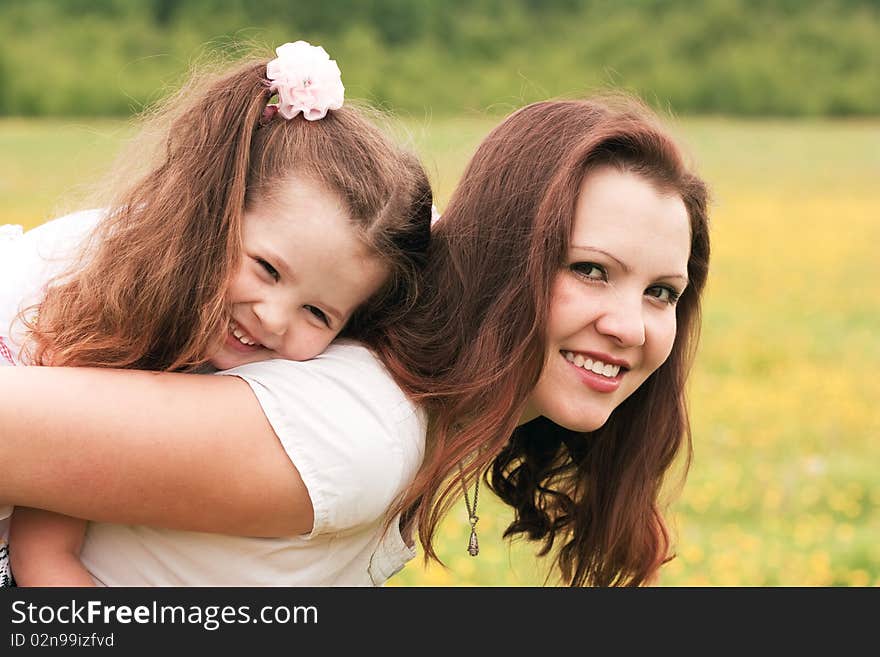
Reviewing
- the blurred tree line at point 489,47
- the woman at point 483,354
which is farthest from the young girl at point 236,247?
the blurred tree line at point 489,47

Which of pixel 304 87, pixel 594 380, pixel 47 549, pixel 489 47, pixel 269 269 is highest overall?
pixel 489 47

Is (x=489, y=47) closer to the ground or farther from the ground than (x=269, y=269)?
farther from the ground

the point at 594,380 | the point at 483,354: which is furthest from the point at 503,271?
the point at 594,380

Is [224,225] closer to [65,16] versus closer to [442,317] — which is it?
[442,317]

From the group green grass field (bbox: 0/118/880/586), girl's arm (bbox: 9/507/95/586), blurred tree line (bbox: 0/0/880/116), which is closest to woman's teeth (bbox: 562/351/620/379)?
green grass field (bbox: 0/118/880/586)

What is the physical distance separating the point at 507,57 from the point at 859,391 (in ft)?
70.4

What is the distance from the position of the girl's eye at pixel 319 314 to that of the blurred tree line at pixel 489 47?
21.6 metres

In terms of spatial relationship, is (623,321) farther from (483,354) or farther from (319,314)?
(319,314)

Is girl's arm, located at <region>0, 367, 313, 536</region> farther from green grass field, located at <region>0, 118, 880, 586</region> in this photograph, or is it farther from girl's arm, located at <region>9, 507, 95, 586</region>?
green grass field, located at <region>0, 118, 880, 586</region>

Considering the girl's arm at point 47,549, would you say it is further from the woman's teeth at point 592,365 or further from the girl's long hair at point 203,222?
the woman's teeth at point 592,365

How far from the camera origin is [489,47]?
94.9 feet

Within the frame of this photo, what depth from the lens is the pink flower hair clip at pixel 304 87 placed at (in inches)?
101

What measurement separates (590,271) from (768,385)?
239 inches

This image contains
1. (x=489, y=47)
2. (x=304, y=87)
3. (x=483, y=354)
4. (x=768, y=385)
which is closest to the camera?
(x=483, y=354)
